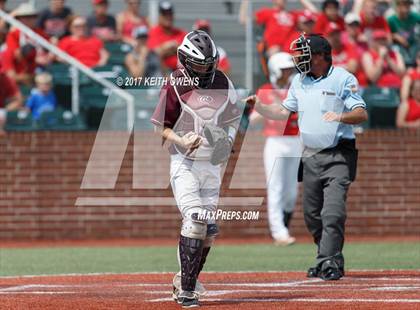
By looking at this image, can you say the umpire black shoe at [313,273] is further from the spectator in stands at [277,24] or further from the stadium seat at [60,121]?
the spectator in stands at [277,24]

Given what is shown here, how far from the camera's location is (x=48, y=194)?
16.5 metres

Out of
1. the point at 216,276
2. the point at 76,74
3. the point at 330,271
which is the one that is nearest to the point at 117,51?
the point at 76,74

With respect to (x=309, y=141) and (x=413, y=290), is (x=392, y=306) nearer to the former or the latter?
(x=413, y=290)

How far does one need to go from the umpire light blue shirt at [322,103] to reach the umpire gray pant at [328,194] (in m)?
0.13

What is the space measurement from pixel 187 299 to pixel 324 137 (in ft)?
9.53

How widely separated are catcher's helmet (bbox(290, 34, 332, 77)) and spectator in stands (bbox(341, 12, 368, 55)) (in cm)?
781

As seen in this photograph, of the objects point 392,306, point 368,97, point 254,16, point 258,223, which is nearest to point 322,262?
point 392,306

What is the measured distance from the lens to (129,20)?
61.0 feet

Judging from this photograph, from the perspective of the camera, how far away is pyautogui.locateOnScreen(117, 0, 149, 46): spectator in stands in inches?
728

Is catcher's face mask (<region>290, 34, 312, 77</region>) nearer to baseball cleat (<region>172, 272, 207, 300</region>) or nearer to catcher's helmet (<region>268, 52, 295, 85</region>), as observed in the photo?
baseball cleat (<region>172, 272, 207, 300</region>)

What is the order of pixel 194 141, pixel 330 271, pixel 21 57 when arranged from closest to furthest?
pixel 194 141 → pixel 330 271 → pixel 21 57

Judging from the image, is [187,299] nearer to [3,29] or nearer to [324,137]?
[324,137]

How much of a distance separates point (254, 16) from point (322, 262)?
9.28 meters

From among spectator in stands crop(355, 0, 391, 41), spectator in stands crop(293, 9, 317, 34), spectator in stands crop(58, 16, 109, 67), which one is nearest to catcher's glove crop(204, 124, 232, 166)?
spectator in stands crop(58, 16, 109, 67)
